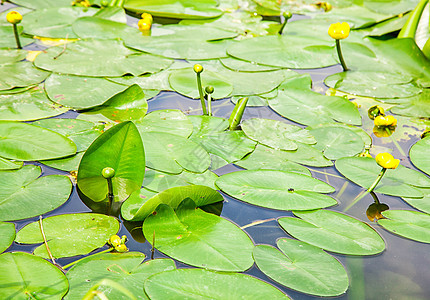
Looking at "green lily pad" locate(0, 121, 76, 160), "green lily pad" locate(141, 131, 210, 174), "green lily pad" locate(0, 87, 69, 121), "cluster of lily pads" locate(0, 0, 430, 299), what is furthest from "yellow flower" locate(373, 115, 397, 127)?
"green lily pad" locate(0, 87, 69, 121)

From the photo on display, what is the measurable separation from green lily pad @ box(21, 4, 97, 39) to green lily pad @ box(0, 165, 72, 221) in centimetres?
164

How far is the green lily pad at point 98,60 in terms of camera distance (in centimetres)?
278

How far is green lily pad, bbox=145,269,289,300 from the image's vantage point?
1.43 m

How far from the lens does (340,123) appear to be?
2.54 metres

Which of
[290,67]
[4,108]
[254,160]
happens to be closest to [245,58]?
[290,67]

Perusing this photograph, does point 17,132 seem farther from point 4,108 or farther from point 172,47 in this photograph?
point 172,47

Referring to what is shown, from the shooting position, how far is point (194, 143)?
86.4 inches

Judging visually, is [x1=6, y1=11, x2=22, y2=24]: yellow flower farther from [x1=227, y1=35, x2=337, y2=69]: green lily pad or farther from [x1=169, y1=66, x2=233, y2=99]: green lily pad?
[x1=227, y1=35, x2=337, y2=69]: green lily pad

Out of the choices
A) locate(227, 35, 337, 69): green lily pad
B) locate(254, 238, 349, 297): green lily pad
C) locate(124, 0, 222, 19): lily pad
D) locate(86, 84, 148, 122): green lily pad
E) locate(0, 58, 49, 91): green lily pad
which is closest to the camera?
locate(254, 238, 349, 297): green lily pad

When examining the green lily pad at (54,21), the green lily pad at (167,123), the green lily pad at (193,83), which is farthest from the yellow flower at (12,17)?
the green lily pad at (167,123)

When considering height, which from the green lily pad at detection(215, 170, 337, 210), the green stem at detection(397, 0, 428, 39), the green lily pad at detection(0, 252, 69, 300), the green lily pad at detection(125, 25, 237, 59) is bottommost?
the green lily pad at detection(0, 252, 69, 300)

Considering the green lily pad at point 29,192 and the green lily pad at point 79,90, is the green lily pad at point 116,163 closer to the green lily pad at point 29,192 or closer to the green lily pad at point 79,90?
the green lily pad at point 29,192

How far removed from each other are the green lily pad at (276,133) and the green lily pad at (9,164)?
1.17m

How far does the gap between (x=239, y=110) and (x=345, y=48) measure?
4.63ft
